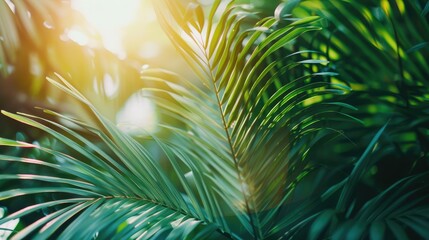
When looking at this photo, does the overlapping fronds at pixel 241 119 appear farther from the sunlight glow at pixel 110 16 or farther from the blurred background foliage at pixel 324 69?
the sunlight glow at pixel 110 16

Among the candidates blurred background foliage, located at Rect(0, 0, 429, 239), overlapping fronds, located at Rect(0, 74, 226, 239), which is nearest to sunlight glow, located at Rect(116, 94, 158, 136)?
blurred background foliage, located at Rect(0, 0, 429, 239)

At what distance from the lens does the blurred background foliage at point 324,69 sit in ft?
2.22

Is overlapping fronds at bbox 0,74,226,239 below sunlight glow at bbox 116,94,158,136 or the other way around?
below

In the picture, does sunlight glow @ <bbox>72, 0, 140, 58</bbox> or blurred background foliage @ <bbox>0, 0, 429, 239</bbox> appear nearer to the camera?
blurred background foliage @ <bbox>0, 0, 429, 239</bbox>

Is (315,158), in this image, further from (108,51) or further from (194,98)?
(108,51)

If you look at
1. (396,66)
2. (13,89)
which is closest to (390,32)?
(396,66)

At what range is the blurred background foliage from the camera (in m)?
0.68

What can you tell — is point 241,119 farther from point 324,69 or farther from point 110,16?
point 110,16

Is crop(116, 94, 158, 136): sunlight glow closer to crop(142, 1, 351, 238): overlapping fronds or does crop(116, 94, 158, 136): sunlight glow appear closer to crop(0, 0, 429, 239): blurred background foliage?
crop(0, 0, 429, 239): blurred background foliage

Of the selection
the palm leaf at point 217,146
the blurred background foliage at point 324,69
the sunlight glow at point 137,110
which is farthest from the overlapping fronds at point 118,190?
the sunlight glow at point 137,110

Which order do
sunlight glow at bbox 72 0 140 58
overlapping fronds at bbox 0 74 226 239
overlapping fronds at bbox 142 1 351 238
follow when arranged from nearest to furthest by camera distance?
1. overlapping fronds at bbox 0 74 226 239
2. overlapping fronds at bbox 142 1 351 238
3. sunlight glow at bbox 72 0 140 58

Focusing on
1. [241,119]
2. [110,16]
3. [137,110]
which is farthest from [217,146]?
[110,16]

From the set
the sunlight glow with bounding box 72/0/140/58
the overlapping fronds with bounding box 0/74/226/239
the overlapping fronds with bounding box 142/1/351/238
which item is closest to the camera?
the overlapping fronds with bounding box 0/74/226/239

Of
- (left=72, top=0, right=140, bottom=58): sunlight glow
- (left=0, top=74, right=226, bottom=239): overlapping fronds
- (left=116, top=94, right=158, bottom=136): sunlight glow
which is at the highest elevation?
(left=72, top=0, right=140, bottom=58): sunlight glow
